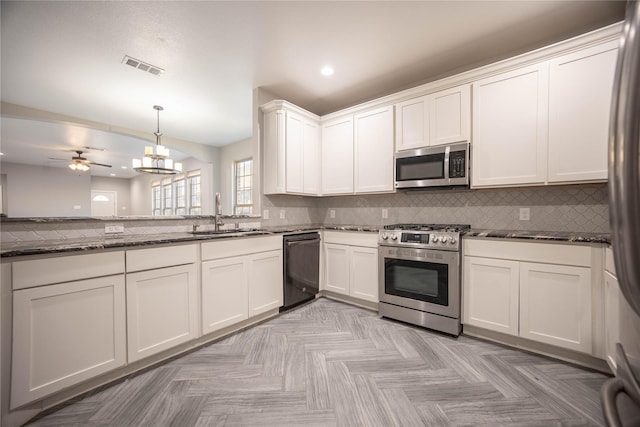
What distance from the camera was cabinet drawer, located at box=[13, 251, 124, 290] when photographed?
1440 millimetres

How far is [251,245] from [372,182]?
1.57m

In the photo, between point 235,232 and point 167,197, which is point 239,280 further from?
point 167,197

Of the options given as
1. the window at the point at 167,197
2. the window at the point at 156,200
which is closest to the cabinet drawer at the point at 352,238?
the window at the point at 167,197

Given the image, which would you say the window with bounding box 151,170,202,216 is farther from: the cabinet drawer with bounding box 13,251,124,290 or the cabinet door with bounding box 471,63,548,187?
the cabinet door with bounding box 471,63,548,187

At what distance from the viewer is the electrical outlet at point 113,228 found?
213cm

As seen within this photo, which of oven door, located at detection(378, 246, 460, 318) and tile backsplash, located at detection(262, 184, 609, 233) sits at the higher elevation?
tile backsplash, located at detection(262, 184, 609, 233)

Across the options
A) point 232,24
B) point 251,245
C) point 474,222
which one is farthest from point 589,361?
point 232,24

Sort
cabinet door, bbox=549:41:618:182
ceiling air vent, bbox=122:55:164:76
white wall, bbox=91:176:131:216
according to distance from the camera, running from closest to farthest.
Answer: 1. cabinet door, bbox=549:41:618:182
2. ceiling air vent, bbox=122:55:164:76
3. white wall, bbox=91:176:131:216

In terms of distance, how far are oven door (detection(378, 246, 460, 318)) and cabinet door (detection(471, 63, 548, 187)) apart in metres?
0.82

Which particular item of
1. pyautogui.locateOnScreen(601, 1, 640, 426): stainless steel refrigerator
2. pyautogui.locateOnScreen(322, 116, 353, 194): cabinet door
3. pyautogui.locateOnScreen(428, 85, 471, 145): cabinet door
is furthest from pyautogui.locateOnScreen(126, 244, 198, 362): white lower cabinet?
pyautogui.locateOnScreen(428, 85, 471, 145): cabinet door

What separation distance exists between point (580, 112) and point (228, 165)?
624 cm

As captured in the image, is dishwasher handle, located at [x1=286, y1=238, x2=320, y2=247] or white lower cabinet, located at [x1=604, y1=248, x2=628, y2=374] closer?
white lower cabinet, located at [x1=604, y1=248, x2=628, y2=374]

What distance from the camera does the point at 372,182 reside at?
320 cm

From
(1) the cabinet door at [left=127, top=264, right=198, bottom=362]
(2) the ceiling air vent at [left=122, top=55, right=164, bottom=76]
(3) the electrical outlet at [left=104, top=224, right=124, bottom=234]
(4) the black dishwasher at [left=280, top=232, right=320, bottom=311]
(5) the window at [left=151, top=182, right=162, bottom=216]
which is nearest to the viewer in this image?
(1) the cabinet door at [left=127, top=264, right=198, bottom=362]
